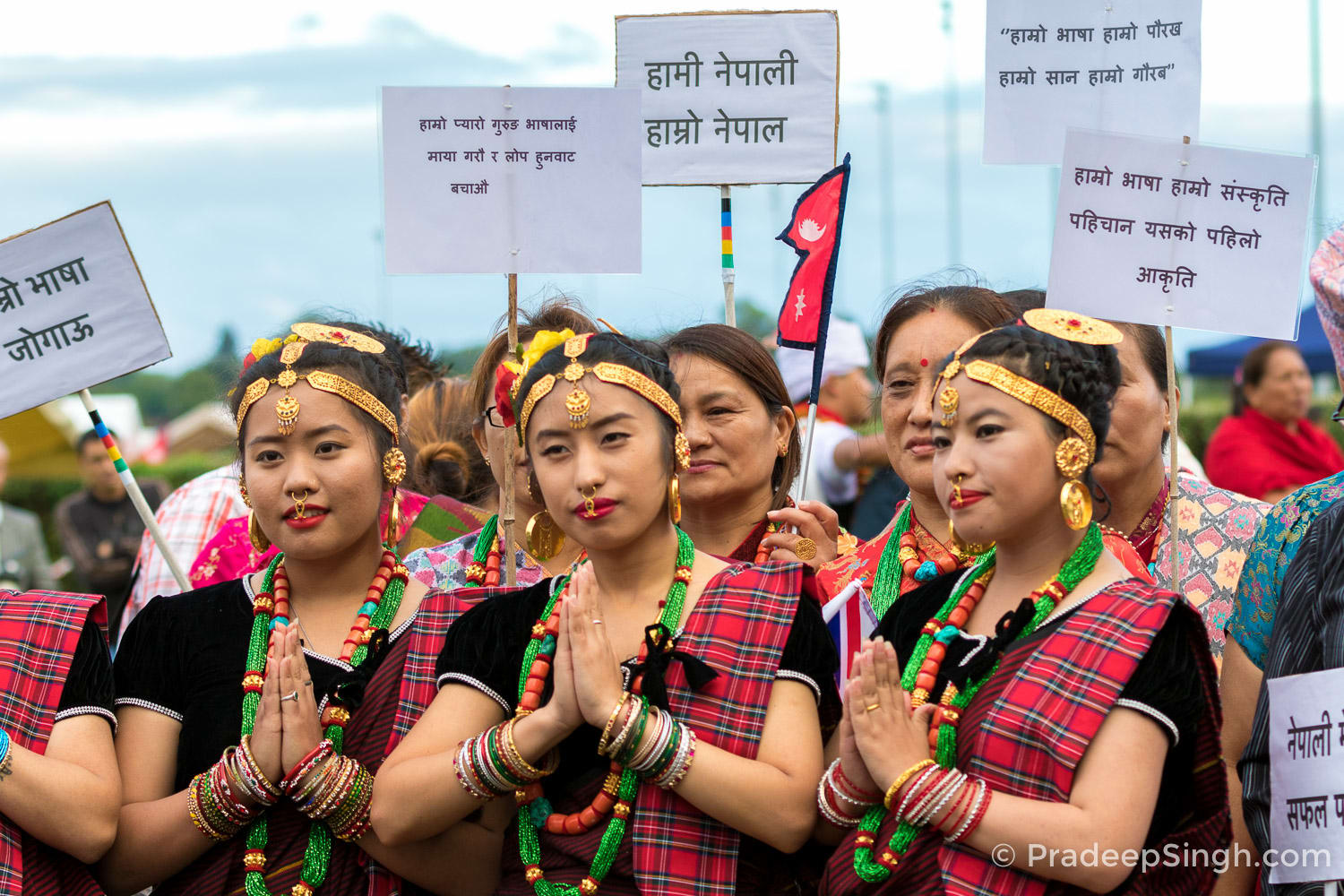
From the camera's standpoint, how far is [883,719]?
8.67 feet

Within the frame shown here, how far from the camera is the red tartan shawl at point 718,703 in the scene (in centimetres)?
284

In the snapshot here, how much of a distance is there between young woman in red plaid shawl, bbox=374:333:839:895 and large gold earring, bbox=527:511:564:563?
0.25ft

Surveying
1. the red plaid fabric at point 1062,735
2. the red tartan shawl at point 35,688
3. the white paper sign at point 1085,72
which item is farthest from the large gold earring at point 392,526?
the white paper sign at point 1085,72

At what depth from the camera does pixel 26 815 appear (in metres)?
3.01

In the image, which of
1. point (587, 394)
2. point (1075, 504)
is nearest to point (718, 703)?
point (587, 394)

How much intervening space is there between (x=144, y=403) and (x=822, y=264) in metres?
53.5

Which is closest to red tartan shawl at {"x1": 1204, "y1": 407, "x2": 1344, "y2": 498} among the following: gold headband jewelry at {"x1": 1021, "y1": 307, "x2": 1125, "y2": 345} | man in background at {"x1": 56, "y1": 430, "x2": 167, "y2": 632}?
gold headband jewelry at {"x1": 1021, "y1": 307, "x2": 1125, "y2": 345}

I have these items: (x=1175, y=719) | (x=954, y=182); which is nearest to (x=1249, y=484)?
(x=1175, y=719)

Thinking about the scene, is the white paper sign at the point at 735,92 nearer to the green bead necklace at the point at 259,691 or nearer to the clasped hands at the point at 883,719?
the green bead necklace at the point at 259,691

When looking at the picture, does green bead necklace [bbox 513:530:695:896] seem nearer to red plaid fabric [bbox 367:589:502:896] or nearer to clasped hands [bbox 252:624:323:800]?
red plaid fabric [bbox 367:589:502:896]

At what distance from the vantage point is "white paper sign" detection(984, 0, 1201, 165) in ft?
13.4

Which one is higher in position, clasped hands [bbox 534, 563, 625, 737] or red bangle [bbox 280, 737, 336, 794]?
clasped hands [bbox 534, 563, 625, 737]

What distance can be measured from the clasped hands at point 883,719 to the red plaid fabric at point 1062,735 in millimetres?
110

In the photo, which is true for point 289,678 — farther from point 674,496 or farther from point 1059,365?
point 1059,365
